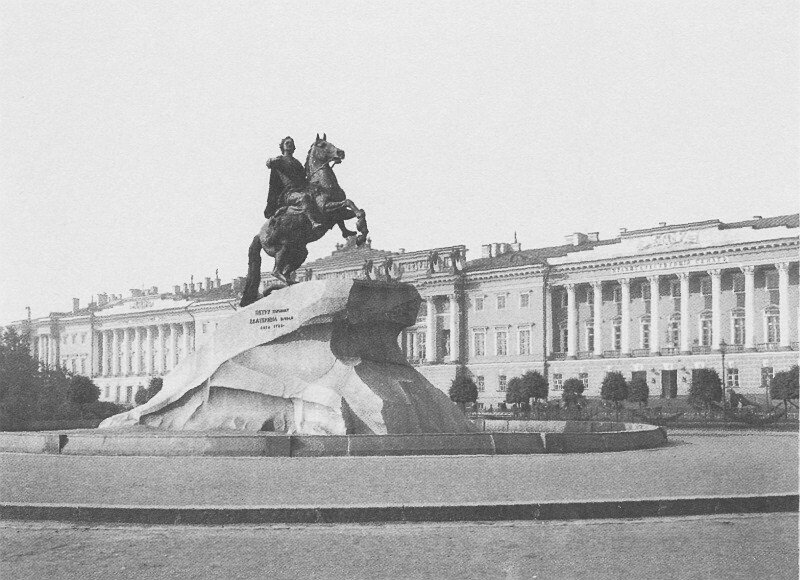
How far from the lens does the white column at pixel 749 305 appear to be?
8046cm

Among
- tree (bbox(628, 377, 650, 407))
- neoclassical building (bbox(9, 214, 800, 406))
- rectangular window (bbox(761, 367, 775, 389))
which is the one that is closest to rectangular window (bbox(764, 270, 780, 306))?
neoclassical building (bbox(9, 214, 800, 406))

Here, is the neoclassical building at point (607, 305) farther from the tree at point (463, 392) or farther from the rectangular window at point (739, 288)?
the tree at point (463, 392)

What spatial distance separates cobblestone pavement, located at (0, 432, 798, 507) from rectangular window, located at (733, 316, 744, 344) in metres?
66.9

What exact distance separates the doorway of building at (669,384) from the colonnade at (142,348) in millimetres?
55539

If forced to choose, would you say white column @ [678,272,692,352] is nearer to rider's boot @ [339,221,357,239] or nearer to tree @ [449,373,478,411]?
tree @ [449,373,478,411]

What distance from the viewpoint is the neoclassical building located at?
80.4m

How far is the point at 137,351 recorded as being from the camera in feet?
430

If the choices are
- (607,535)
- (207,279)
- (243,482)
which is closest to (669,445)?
(243,482)

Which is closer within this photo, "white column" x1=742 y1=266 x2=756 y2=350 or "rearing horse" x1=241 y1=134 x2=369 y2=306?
"rearing horse" x1=241 y1=134 x2=369 y2=306

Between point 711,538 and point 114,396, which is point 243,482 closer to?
point 711,538

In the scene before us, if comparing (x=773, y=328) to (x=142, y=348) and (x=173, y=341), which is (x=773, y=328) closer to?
(x=173, y=341)

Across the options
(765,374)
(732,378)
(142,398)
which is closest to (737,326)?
(732,378)

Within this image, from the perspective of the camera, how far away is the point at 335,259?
4434 inches

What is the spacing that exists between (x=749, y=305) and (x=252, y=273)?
64.6m
